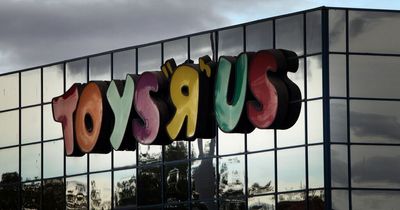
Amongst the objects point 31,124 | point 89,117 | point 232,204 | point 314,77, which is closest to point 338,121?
point 314,77

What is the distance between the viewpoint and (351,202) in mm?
43312

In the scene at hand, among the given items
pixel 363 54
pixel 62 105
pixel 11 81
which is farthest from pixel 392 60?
pixel 11 81

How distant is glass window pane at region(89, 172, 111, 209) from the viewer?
51406mm

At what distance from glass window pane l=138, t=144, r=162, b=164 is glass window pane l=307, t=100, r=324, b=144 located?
25.2 ft

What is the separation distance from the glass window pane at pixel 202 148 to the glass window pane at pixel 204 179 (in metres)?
0.23

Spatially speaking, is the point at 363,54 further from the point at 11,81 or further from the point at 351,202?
the point at 11,81

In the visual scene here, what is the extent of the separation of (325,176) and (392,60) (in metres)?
4.81

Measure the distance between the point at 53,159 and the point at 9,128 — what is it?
3.86m

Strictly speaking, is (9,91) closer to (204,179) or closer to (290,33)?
(204,179)

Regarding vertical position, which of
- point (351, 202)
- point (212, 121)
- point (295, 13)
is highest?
point (295, 13)

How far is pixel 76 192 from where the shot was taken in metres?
53.1

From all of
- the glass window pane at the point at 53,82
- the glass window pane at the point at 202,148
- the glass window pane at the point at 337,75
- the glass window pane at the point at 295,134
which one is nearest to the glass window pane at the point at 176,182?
the glass window pane at the point at 202,148

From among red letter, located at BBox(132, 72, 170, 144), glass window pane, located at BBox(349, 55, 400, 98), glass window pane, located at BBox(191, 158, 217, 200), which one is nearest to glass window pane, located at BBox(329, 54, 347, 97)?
glass window pane, located at BBox(349, 55, 400, 98)

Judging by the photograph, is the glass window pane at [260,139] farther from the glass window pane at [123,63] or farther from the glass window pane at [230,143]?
the glass window pane at [123,63]
